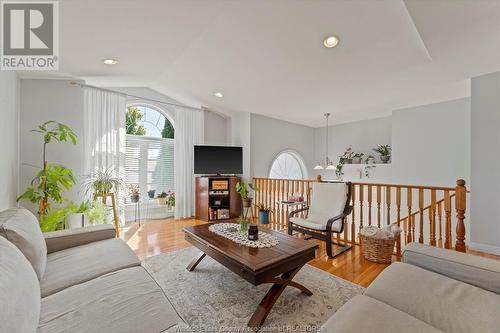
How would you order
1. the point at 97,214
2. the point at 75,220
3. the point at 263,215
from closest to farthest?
the point at 97,214 < the point at 75,220 < the point at 263,215

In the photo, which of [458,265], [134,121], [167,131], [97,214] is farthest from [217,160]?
[458,265]

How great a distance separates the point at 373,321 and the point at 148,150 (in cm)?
493

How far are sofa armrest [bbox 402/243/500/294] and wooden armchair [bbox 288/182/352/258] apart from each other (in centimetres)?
121

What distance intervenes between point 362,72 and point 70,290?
12.6 ft

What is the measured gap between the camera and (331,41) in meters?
2.54

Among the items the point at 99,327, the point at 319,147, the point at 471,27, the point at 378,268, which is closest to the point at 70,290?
the point at 99,327

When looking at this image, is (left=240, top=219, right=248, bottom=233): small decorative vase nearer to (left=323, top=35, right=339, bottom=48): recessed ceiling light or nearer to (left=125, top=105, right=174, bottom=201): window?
(left=323, top=35, right=339, bottom=48): recessed ceiling light

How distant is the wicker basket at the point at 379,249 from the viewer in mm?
2629

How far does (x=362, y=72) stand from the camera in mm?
3139

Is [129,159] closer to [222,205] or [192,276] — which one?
[222,205]

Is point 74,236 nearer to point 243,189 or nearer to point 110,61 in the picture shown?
point 110,61

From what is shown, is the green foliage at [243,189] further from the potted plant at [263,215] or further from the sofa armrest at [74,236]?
the sofa armrest at [74,236]

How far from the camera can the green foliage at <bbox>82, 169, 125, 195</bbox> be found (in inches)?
142
